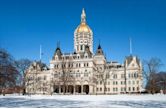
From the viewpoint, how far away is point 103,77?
31.5 meters

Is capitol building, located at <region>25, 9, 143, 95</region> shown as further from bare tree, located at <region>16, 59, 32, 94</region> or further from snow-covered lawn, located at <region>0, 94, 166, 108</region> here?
snow-covered lawn, located at <region>0, 94, 166, 108</region>

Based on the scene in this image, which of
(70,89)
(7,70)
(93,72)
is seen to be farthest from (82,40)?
(7,70)

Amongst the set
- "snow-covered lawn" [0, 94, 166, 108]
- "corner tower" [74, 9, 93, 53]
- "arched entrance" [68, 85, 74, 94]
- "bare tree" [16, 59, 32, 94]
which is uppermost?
"corner tower" [74, 9, 93, 53]

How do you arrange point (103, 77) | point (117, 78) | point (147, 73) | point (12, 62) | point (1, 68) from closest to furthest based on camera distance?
point (1, 68), point (12, 62), point (147, 73), point (103, 77), point (117, 78)

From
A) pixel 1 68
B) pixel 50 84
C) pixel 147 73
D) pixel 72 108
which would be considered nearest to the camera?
pixel 72 108

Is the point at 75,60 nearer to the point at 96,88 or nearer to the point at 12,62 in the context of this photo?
the point at 96,88

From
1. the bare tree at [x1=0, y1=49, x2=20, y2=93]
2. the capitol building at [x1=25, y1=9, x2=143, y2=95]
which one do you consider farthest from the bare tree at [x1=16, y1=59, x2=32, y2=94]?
the capitol building at [x1=25, y1=9, x2=143, y2=95]

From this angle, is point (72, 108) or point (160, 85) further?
point (160, 85)

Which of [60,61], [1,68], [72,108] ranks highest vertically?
[60,61]

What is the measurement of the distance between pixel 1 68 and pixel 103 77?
19.9 m

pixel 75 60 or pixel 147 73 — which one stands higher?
pixel 75 60

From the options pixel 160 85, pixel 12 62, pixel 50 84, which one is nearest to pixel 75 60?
pixel 50 84

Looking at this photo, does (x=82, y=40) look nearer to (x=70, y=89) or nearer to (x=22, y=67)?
(x=70, y=89)

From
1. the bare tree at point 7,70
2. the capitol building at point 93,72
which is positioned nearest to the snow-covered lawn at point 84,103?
the bare tree at point 7,70
